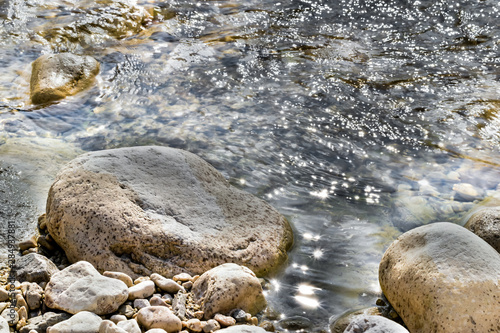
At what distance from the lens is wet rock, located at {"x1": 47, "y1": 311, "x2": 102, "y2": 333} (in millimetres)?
2660

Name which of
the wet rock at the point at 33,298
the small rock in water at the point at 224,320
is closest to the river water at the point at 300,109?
the small rock in water at the point at 224,320

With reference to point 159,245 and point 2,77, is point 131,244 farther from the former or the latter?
point 2,77

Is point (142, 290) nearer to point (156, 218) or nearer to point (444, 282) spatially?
point (156, 218)

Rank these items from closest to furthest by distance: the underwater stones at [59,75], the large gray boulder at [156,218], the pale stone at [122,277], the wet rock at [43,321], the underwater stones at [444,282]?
the wet rock at [43,321]
the underwater stones at [444,282]
the pale stone at [122,277]
the large gray boulder at [156,218]
the underwater stones at [59,75]

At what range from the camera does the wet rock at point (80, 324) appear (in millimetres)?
2660

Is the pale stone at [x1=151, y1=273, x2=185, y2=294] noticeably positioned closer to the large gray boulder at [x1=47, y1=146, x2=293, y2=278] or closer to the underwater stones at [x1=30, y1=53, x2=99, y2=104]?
the large gray boulder at [x1=47, y1=146, x2=293, y2=278]

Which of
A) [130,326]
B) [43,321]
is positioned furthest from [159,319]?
[43,321]

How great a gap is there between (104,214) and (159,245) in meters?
0.48

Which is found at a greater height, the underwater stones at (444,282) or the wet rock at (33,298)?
the underwater stones at (444,282)

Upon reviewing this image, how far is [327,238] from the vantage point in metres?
4.38

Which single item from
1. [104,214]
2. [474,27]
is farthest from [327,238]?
[474,27]

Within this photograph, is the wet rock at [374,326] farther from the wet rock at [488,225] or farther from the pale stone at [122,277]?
the wet rock at [488,225]

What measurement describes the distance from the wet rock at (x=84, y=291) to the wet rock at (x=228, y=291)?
21.4 inches

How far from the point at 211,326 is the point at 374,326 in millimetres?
1034
